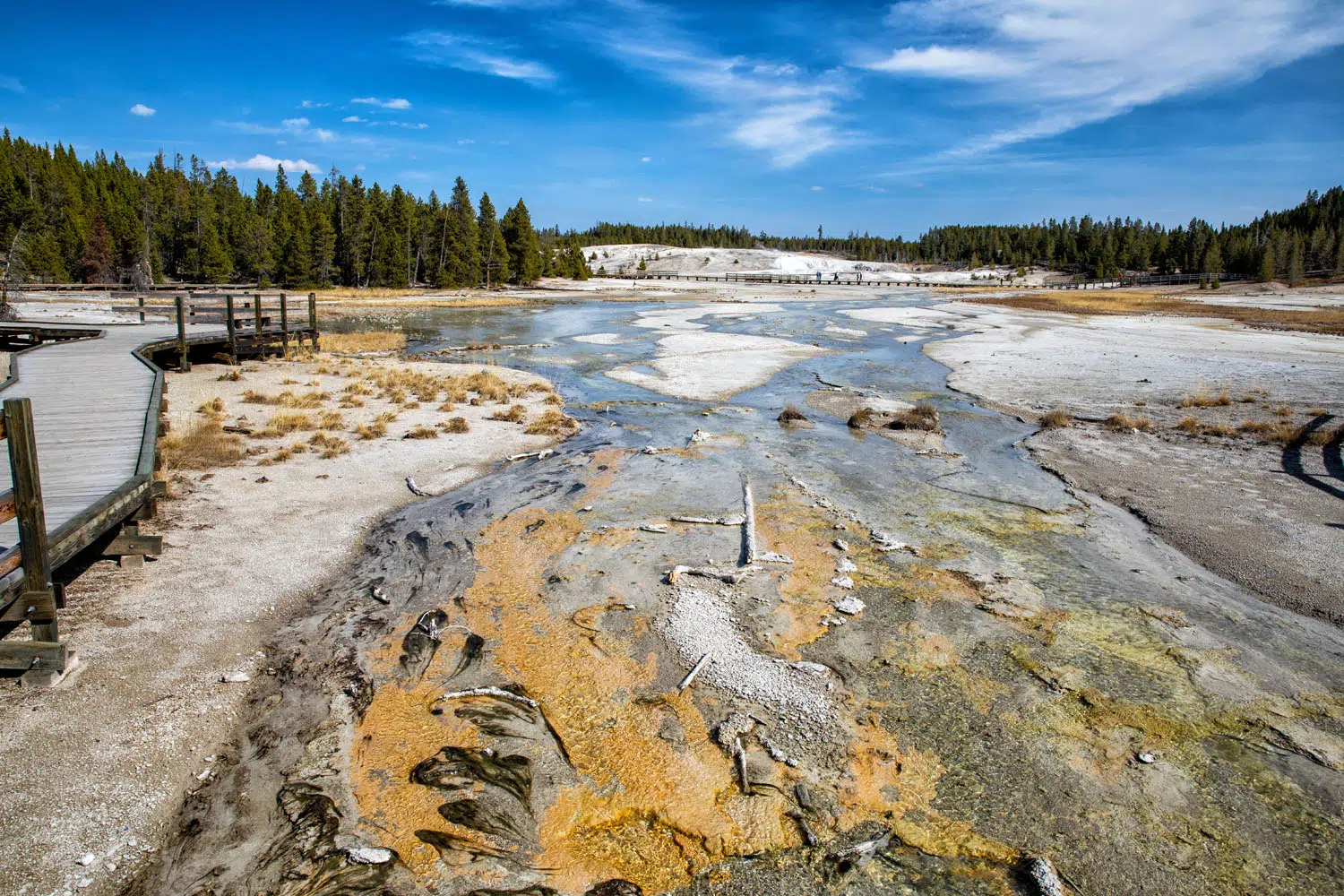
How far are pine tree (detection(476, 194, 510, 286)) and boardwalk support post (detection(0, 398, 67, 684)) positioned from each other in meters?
82.8

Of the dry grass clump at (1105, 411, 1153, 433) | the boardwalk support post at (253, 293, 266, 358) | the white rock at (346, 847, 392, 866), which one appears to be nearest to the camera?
the white rock at (346, 847, 392, 866)

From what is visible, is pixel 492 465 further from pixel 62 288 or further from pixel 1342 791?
pixel 62 288

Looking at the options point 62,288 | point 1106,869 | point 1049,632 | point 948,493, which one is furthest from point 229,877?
point 62,288

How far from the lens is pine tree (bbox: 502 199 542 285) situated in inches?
3484

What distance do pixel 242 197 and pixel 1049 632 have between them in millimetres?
109927

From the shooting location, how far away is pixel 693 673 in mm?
6656

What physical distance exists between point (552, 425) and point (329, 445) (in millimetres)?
4881

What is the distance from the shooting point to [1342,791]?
17.8ft

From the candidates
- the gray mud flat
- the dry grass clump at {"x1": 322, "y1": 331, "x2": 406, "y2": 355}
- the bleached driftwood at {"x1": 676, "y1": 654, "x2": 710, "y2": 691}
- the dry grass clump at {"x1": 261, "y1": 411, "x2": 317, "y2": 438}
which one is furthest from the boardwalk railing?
the bleached driftwood at {"x1": 676, "y1": 654, "x2": 710, "y2": 691}

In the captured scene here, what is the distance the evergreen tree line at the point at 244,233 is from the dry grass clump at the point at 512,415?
5950 centimetres

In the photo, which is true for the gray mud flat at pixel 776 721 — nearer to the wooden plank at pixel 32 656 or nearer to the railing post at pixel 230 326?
the wooden plank at pixel 32 656

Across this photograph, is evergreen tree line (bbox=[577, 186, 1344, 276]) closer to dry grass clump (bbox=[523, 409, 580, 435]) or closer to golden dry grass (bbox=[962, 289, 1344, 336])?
golden dry grass (bbox=[962, 289, 1344, 336])

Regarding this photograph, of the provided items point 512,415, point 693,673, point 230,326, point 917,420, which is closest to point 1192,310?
point 917,420

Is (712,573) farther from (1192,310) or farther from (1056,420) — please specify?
(1192,310)
